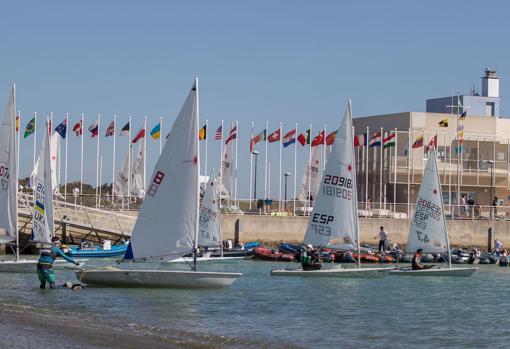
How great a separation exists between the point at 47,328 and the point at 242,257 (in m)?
32.2

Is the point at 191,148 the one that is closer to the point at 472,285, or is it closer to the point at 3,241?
the point at 3,241

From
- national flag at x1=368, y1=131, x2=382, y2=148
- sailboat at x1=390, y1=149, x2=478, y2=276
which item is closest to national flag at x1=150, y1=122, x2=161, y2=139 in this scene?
national flag at x1=368, y1=131, x2=382, y2=148

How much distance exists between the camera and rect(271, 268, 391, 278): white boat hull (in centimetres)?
4244

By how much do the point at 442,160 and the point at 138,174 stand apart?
2425 cm

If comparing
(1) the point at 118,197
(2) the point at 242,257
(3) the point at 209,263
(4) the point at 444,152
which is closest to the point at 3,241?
(3) the point at 209,263

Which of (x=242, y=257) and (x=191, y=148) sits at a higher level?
(x=191, y=148)

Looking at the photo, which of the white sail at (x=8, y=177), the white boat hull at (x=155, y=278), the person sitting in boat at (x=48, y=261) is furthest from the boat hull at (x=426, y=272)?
the person sitting in boat at (x=48, y=261)

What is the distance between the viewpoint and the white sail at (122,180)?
75.1 m

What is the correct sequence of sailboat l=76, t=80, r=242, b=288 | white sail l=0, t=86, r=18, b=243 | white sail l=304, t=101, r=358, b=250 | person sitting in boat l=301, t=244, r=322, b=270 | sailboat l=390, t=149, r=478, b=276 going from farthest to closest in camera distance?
sailboat l=390, t=149, r=478, b=276 → white sail l=304, t=101, r=358, b=250 → person sitting in boat l=301, t=244, r=322, b=270 → white sail l=0, t=86, r=18, b=243 → sailboat l=76, t=80, r=242, b=288

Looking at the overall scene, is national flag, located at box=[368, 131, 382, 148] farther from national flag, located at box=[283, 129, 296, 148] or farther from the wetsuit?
the wetsuit

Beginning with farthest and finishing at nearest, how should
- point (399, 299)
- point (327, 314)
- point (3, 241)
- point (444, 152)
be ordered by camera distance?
point (444, 152), point (3, 241), point (399, 299), point (327, 314)

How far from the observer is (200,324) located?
94.2 feet

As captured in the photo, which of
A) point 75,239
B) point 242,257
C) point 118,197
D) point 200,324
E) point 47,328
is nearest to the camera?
point 47,328

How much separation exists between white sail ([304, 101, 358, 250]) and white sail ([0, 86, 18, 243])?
11.9 metres
